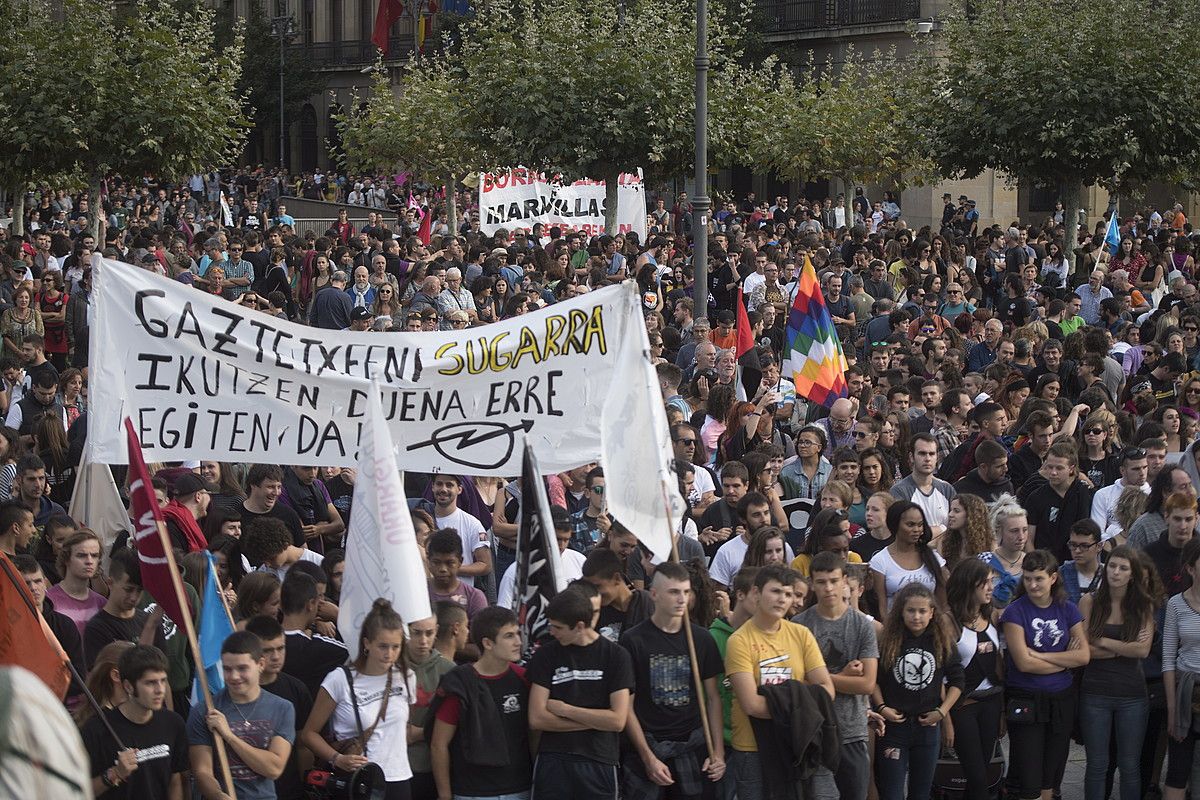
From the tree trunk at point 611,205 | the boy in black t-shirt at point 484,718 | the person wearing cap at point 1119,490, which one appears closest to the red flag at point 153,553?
the boy in black t-shirt at point 484,718

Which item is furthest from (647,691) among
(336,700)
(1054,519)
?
(1054,519)

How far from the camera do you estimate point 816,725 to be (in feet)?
21.0

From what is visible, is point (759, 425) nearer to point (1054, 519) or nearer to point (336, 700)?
point (1054, 519)

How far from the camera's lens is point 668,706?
21.5 feet

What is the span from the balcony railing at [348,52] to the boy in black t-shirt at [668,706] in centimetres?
5512

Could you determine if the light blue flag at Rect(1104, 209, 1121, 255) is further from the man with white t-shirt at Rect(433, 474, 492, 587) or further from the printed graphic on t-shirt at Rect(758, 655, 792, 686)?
the printed graphic on t-shirt at Rect(758, 655, 792, 686)

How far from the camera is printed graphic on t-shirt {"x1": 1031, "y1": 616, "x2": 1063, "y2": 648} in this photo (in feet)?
24.5

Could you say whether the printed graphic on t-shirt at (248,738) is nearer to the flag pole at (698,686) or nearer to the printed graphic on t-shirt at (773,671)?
the flag pole at (698,686)

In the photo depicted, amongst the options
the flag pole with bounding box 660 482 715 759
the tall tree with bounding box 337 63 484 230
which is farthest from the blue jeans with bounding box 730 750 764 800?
the tall tree with bounding box 337 63 484 230

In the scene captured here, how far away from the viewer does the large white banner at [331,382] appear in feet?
25.8

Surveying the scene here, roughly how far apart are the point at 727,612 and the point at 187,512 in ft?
8.81

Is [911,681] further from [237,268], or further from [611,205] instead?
[611,205]

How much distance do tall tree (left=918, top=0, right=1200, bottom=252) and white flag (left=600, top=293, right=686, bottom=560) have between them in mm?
14521

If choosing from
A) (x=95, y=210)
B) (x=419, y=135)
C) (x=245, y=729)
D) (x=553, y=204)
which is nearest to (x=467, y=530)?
(x=245, y=729)
